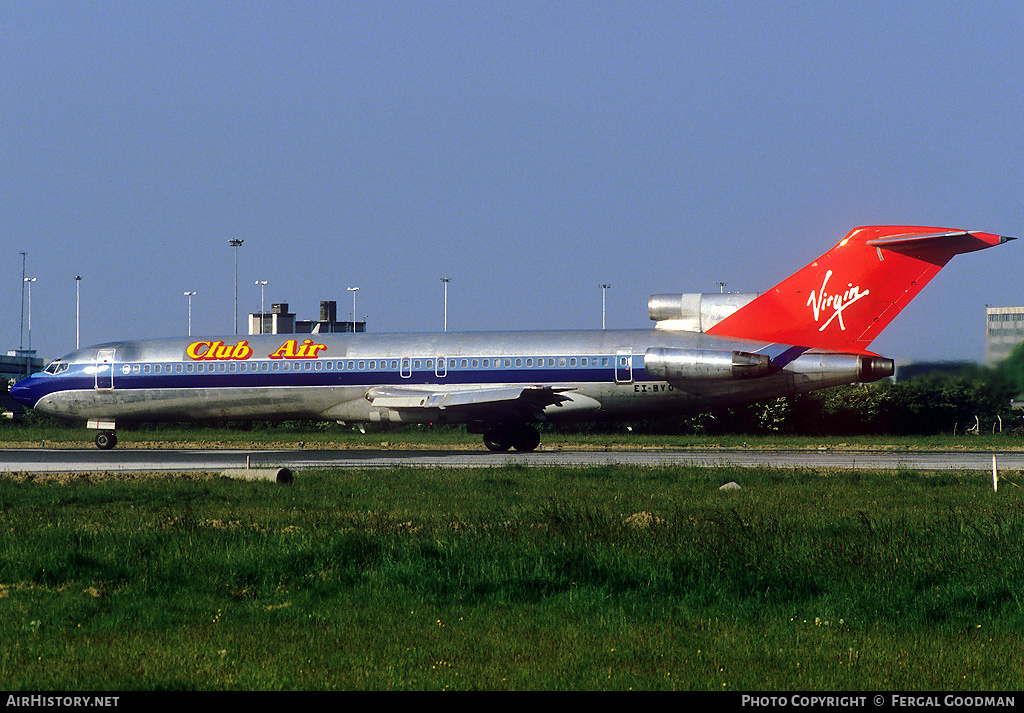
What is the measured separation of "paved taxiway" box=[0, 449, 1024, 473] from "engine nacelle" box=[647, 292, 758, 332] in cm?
452

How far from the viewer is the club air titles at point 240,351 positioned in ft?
129

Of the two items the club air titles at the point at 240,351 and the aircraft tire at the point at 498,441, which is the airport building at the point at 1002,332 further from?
the club air titles at the point at 240,351

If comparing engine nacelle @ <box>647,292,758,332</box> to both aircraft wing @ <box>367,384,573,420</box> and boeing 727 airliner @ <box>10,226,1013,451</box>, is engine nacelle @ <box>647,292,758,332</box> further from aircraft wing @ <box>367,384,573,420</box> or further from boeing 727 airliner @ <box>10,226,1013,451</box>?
aircraft wing @ <box>367,384,573,420</box>

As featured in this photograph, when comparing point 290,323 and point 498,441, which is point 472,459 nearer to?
point 498,441

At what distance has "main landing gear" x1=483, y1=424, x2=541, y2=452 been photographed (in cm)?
3831

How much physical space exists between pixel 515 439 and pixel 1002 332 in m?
16.7

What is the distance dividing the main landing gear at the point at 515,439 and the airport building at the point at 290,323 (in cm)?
4035

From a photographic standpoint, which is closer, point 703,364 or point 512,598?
point 512,598

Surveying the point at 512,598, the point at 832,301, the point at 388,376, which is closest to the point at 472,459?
the point at 388,376

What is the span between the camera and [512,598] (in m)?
11.3

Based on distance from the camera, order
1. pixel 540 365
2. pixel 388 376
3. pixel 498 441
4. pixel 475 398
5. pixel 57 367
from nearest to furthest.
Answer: pixel 475 398 < pixel 540 365 < pixel 388 376 < pixel 498 441 < pixel 57 367

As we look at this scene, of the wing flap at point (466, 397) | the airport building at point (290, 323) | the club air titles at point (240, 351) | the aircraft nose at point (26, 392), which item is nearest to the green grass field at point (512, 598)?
the wing flap at point (466, 397)

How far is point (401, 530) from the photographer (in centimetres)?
1506
